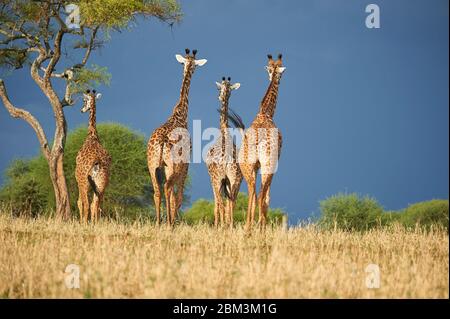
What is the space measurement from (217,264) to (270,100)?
18.2ft

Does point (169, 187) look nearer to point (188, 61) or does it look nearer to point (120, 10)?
point (188, 61)

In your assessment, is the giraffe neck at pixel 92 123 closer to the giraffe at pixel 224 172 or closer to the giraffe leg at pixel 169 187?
the giraffe at pixel 224 172

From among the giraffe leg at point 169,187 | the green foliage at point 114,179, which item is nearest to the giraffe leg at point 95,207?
the giraffe leg at point 169,187

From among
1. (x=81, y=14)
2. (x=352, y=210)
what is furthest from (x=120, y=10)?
(x=352, y=210)

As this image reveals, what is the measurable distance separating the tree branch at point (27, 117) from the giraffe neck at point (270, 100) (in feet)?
32.5

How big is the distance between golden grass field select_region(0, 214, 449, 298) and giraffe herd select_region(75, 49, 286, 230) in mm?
1149

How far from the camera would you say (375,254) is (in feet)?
41.7

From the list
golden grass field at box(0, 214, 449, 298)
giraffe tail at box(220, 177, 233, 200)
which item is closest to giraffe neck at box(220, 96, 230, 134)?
giraffe tail at box(220, 177, 233, 200)

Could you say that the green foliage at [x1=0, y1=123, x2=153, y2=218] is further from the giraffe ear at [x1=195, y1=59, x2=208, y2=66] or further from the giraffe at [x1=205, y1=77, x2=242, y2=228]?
the giraffe ear at [x1=195, y1=59, x2=208, y2=66]

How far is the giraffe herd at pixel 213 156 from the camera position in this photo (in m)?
14.4

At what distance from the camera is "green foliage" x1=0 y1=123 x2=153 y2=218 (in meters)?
32.2

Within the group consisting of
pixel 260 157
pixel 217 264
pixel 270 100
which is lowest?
pixel 217 264

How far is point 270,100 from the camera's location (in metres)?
15.5

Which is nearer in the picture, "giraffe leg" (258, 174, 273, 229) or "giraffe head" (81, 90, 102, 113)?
"giraffe leg" (258, 174, 273, 229)
